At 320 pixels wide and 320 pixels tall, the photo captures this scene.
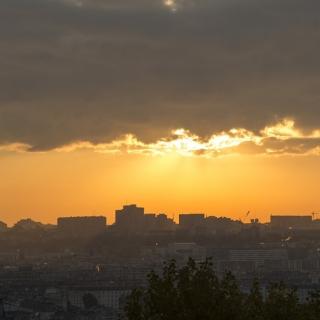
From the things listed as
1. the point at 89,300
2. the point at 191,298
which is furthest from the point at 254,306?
the point at 89,300

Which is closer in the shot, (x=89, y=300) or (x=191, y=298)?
(x=191, y=298)

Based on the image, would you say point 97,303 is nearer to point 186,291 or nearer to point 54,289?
point 54,289

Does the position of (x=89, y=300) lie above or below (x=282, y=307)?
above

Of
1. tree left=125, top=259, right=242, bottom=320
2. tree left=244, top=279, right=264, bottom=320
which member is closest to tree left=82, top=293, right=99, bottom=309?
tree left=244, top=279, right=264, bottom=320

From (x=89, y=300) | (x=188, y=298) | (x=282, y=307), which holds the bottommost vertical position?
(x=282, y=307)

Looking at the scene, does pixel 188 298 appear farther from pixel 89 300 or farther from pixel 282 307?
pixel 89 300

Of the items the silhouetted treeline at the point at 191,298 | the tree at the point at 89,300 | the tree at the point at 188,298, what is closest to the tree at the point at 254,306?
the silhouetted treeline at the point at 191,298

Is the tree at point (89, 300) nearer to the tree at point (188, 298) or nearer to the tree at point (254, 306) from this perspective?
the tree at point (254, 306)

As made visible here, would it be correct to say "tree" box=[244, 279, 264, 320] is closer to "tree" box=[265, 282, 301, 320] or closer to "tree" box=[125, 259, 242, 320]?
"tree" box=[265, 282, 301, 320]

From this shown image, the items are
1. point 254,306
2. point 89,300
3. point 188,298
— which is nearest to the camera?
point 188,298

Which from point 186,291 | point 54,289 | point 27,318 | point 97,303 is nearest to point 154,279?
point 186,291

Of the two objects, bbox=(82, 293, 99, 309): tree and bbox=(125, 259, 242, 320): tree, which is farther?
bbox=(82, 293, 99, 309): tree

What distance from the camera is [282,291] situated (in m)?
51.1

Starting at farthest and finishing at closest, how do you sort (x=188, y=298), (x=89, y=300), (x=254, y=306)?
(x=89, y=300) < (x=254, y=306) < (x=188, y=298)
